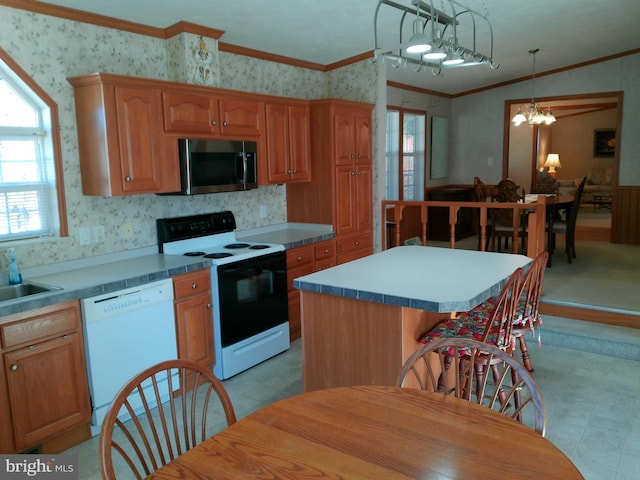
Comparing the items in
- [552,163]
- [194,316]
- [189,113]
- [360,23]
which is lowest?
[194,316]

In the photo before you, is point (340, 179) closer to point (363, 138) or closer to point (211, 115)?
point (363, 138)

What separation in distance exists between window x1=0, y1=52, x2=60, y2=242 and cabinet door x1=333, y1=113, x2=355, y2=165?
2.33 m

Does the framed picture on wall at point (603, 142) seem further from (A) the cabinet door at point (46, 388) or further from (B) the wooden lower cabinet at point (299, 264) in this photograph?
(A) the cabinet door at point (46, 388)

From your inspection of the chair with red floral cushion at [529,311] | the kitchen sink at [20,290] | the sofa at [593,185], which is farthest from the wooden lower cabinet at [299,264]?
the sofa at [593,185]

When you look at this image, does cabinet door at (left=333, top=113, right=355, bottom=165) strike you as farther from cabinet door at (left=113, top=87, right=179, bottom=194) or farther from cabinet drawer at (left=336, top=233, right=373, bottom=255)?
cabinet door at (left=113, top=87, right=179, bottom=194)

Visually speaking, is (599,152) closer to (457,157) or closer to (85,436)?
(457,157)

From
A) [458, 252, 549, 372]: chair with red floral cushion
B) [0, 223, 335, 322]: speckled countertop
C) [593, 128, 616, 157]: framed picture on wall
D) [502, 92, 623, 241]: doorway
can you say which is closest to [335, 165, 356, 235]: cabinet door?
[0, 223, 335, 322]: speckled countertop

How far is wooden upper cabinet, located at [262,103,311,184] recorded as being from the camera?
13.7ft

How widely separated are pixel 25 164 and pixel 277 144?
6.17 feet

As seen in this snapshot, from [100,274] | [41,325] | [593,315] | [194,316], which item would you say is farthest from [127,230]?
[593,315]

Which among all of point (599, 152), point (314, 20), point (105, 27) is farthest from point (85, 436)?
point (599, 152)

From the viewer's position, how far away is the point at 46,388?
8.50ft

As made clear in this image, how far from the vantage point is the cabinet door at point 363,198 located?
4.93m

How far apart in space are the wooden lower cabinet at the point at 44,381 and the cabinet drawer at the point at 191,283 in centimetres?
65
